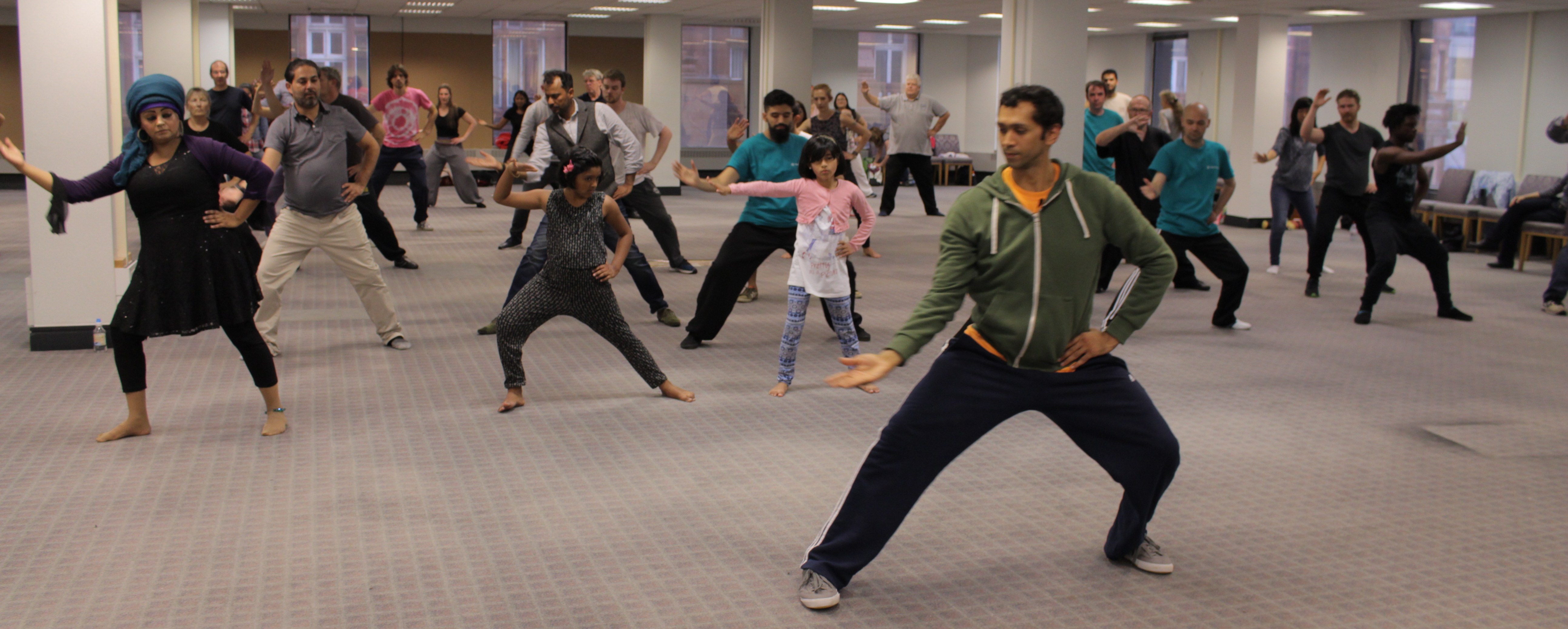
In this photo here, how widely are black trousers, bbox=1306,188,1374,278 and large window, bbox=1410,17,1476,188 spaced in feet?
24.2

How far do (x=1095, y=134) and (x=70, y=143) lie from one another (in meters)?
7.61

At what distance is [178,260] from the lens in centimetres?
459

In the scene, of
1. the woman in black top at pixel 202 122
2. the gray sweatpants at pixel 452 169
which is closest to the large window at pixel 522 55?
the gray sweatpants at pixel 452 169

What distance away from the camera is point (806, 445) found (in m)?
4.86

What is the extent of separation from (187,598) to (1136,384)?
255cm

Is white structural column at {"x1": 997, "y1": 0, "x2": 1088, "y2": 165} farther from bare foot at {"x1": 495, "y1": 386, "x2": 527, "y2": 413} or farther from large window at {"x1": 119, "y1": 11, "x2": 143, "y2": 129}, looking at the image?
large window at {"x1": 119, "y1": 11, "x2": 143, "y2": 129}

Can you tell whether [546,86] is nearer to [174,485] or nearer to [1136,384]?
[174,485]

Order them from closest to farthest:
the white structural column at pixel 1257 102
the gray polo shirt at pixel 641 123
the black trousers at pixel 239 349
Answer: the black trousers at pixel 239 349, the gray polo shirt at pixel 641 123, the white structural column at pixel 1257 102

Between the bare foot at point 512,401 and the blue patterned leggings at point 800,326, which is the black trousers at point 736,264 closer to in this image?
the blue patterned leggings at point 800,326

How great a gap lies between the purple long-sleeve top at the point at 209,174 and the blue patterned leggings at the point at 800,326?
91.9 inches

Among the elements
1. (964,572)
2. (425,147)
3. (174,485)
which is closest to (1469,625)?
(964,572)

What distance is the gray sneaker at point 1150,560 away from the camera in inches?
138

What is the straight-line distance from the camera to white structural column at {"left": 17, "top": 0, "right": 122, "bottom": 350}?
20.9 ft

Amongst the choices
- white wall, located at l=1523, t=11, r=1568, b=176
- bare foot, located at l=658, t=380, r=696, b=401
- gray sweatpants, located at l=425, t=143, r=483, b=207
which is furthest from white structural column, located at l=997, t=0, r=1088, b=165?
white wall, located at l=1523, t=11, r=1568, b=176
